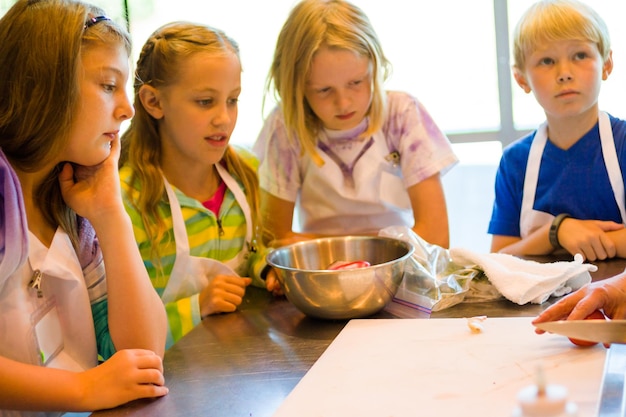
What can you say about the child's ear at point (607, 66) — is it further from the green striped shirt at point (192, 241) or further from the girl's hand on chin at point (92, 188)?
the girl's hand on chin at point (92, 188)

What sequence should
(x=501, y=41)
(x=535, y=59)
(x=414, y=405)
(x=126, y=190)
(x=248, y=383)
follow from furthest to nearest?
(x=501, y=41) < (x=535, y=59) < (x=126, y=190) < (x=248, y=383) < (x=414, y=405)

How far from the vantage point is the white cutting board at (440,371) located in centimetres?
78

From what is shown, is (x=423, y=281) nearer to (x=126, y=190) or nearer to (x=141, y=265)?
(x=141, y=265)

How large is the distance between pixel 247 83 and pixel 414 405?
7.37ft

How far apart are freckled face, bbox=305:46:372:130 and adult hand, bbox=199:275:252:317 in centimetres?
47

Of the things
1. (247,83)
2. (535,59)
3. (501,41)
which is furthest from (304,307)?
(247,83)

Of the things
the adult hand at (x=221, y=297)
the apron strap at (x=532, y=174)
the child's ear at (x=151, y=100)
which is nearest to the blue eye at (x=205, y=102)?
the child's ear at (x=151, y=100)

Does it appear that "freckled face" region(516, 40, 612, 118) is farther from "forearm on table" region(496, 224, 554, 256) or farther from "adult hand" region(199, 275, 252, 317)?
"adult hand" region(199, 275, 252, 317)

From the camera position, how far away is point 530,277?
1098 millimetres

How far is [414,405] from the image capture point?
0.78 m

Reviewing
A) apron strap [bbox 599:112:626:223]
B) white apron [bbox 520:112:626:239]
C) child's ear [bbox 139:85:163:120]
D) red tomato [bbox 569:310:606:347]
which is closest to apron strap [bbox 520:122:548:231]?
white apron [bbox 520:112:626:239]

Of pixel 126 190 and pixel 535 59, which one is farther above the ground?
pixel 535 59

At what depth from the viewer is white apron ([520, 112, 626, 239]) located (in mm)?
1461

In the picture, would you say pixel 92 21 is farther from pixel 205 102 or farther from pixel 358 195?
pixel 358 195
